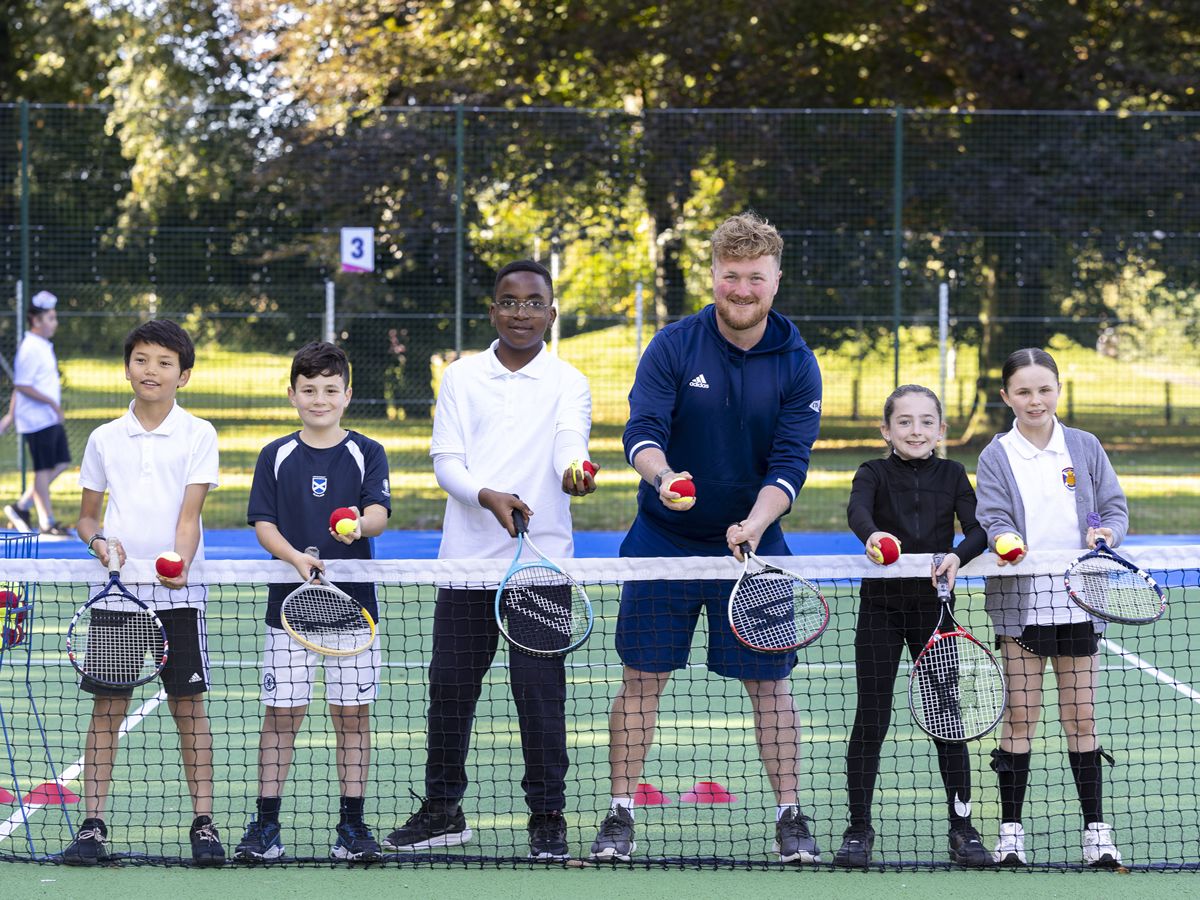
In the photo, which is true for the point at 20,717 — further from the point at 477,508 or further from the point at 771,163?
the point at 771,163

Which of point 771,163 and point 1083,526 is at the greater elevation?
point 771,163

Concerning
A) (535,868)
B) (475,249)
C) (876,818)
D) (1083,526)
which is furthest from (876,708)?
(475,249)

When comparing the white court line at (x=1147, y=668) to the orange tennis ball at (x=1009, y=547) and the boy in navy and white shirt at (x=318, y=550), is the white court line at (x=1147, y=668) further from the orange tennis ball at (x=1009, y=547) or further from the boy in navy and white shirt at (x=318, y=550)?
the boy in navy and white shirt at (x=318, y=550)

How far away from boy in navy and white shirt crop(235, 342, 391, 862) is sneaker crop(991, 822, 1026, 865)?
1727mm

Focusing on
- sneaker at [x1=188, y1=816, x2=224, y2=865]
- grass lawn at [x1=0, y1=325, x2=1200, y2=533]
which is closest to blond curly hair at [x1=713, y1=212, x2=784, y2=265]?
sneaker at [x1=188, y1=816, x2=224, y2=865]

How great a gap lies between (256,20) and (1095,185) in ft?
35.2

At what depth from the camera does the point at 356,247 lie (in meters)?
12.2

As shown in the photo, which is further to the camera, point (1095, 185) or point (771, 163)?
point (1095, 185)

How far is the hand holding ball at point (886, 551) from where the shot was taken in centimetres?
398

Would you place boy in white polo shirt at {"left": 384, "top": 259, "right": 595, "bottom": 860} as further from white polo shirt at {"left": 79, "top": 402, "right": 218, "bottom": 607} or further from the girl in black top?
the girl in black top

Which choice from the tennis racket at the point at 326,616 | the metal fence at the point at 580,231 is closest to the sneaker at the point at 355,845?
the tennis racket at the point at 326,616

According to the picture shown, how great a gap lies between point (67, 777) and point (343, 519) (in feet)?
5.67

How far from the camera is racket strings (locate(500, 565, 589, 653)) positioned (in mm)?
4039

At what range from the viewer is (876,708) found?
429 cm
